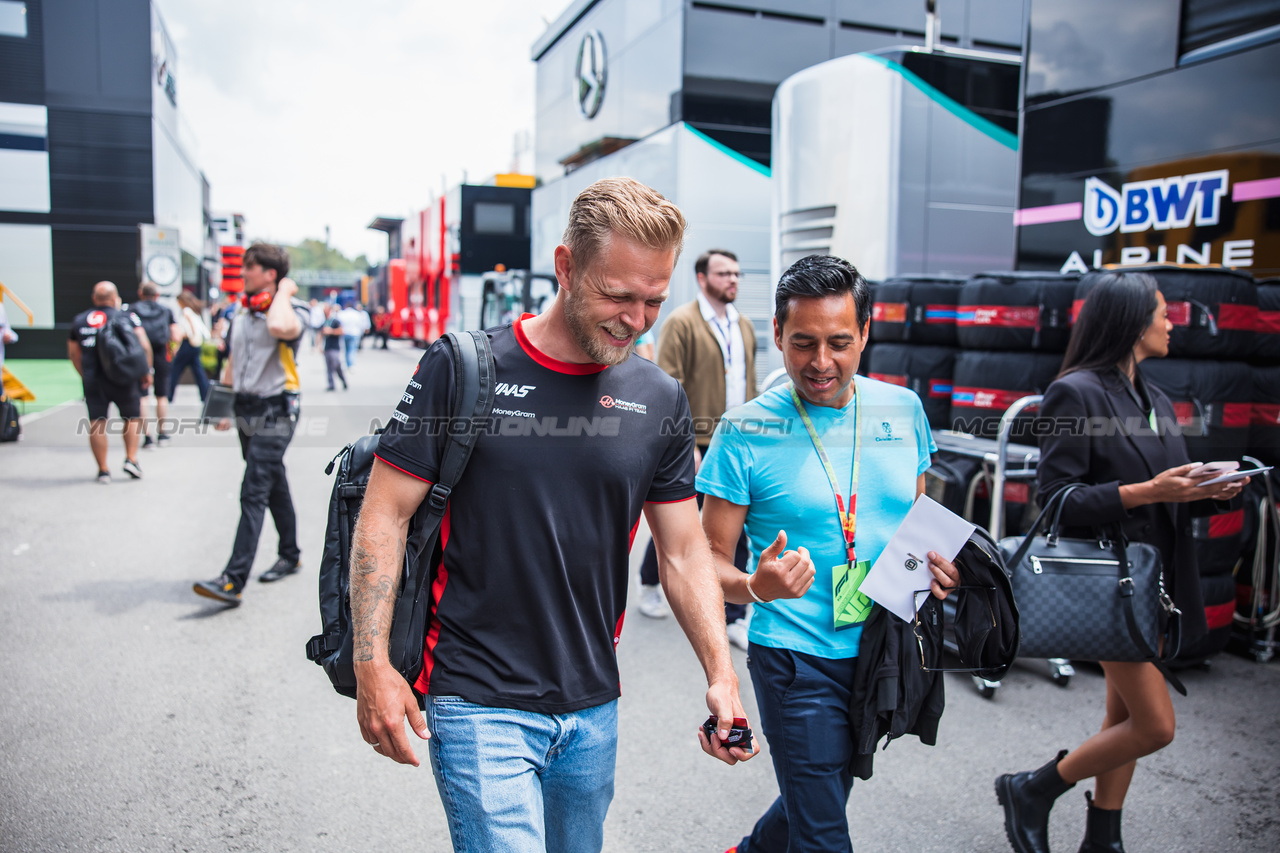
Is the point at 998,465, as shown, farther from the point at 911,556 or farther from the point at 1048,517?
the point at 911,556

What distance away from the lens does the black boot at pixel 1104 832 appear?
9.41 ft

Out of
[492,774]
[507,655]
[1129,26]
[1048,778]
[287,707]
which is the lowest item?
[287,707]

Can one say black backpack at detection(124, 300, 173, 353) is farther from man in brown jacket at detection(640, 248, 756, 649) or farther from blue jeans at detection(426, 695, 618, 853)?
blue jeans at detection(426, 695, 618, 853)

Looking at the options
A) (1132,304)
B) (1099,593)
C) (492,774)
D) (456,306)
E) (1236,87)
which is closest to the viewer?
(492,774)

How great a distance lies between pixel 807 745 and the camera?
2219mm

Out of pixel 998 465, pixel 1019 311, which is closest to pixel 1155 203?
pixel 1019 311

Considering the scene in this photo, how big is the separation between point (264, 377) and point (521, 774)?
15.0 feet

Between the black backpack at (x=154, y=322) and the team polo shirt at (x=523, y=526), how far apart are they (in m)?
11.0

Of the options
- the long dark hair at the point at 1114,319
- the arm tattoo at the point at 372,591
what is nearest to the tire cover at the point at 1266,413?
the long dark hair at the point at 1114,319

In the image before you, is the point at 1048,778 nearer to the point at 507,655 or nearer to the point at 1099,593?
the point at 1099,593

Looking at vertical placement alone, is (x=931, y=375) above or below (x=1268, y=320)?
below

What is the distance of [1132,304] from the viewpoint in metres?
2.98

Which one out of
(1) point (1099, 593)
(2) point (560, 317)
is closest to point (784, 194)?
(1) point (1099, 593)

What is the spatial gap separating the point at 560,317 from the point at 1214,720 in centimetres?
387
